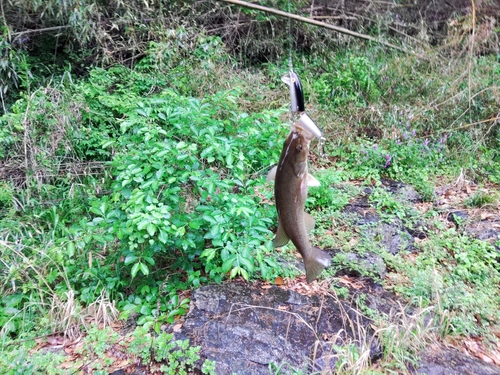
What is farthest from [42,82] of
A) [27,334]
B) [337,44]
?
[337,44]

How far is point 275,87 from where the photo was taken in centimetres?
616

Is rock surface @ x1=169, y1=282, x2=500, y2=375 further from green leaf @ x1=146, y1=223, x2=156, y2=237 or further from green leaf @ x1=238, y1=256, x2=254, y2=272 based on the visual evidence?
green leaf @ x1=146, y1=223, x2=156, y2=237

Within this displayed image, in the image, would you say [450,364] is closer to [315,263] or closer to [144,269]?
[315,263]

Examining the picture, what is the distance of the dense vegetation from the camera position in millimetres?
2732

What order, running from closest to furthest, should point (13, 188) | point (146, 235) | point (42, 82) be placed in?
point (146, 235) → point (13, 188) → point (42, 82)

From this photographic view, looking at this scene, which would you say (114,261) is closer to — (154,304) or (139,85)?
(154,304)

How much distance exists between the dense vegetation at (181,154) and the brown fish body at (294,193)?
93cm

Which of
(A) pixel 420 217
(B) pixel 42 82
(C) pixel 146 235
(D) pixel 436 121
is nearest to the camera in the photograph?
(C) pixel 146 235

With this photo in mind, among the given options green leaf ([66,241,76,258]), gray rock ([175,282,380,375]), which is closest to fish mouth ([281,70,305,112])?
gray rock ([175,282,380,375])

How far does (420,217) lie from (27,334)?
4030 millimetres

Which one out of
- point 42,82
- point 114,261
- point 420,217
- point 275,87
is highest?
point 42,82

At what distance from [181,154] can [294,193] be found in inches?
56.5

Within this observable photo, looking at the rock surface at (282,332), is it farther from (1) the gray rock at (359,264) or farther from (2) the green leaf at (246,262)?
(2) the green leaf at (246,262)

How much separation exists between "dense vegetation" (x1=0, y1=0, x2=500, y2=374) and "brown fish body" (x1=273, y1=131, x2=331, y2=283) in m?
0.93
